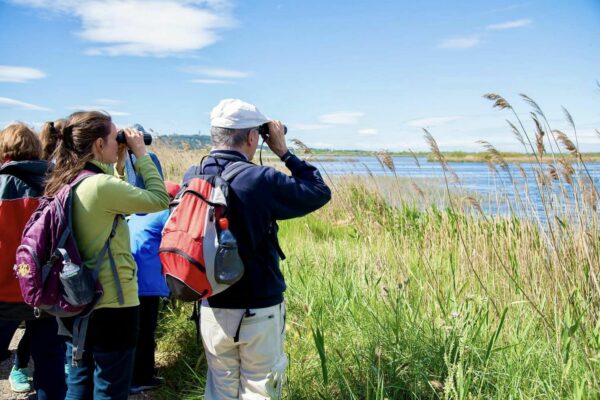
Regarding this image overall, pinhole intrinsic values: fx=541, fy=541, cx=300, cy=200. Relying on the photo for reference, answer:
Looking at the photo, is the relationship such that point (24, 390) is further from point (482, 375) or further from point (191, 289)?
point (482, 375)

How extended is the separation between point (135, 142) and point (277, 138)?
28.2 inches

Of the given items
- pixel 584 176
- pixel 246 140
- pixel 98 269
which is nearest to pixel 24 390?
pixel 98 269

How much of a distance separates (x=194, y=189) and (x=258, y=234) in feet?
1.09

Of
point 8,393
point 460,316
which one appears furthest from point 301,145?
point 8,393

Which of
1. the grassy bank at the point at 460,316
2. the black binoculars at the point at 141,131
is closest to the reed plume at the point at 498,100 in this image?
the grassy bank at the point at 460,316

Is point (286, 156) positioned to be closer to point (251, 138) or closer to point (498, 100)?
point (251, 138)

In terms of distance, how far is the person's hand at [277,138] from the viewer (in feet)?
8.19

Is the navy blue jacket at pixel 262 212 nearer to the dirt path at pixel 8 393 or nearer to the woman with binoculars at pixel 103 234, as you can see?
the woman with binoculars at pixel 103 234

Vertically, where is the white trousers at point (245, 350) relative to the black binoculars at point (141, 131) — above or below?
below

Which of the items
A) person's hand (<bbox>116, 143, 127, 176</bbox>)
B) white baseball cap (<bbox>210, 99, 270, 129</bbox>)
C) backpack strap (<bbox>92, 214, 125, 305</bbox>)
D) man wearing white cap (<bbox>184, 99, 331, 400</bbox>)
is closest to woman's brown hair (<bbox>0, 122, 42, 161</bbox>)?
person's hand (<bbox>116, 143, 127, 176</bbox>)

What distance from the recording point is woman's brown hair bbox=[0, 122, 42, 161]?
3.13m

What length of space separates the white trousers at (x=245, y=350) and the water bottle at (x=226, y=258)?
24 cm

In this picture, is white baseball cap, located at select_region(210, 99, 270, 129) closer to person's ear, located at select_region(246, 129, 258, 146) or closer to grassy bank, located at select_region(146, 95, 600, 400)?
person's ear, located at select_region(246, 129, 258, 146)

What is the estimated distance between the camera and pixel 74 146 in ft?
8.18
